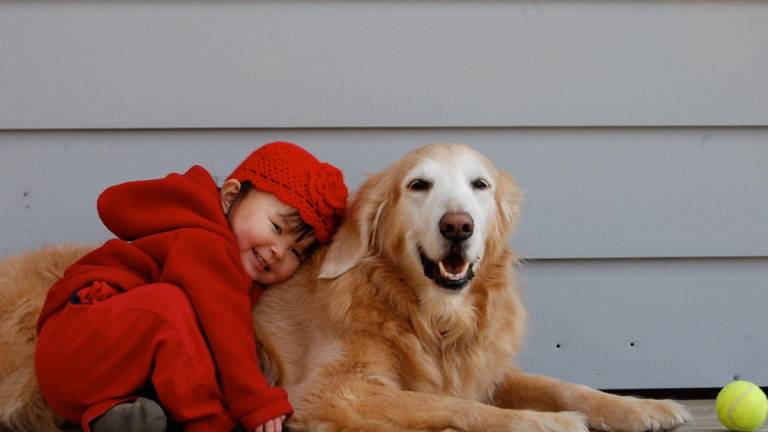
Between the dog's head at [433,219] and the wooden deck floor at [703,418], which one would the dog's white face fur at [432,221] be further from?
the wooden deck floor at [703,418]

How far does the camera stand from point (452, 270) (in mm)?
2848

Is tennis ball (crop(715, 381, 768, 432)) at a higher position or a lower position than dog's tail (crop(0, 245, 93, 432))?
higher

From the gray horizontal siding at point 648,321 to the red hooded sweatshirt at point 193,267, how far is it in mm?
1329

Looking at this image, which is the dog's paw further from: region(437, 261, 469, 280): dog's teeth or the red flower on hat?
the red flower on hat

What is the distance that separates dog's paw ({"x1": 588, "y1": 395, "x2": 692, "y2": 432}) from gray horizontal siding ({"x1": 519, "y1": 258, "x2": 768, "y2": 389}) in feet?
2.73

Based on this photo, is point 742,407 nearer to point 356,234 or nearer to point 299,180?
point 356,234

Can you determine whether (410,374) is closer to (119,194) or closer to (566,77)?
(119,194)

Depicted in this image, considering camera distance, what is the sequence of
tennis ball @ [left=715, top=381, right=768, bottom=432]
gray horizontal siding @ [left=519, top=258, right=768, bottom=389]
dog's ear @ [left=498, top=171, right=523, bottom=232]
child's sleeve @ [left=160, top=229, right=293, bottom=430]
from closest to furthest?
1. child's sleeve @ [left=160, top=229, right=293, bottom=430]
2. tennis ball @ [left=715, top=381, right=768, bottom=432]
3. dog's ear @ [left=498, top=171, right=523, bottom=232]
4. gray horizontal siding @ [left=519, top=258, right=768, bottom=389]

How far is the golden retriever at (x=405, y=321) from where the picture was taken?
275 centimetres

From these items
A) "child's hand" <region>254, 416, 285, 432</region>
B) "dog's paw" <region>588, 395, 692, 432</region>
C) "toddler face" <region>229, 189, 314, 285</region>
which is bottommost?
"child's hand" <region>254, 416, 285, 432</region>

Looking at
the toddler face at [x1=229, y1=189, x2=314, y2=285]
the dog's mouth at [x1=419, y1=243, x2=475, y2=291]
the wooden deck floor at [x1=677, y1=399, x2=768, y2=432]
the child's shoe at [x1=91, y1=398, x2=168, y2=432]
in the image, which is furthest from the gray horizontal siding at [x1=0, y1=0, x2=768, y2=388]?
the child's shoe at [x1=91, y1=398, x2=168, y2=432]

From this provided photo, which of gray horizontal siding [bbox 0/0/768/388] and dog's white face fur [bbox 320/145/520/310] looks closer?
dog's white face fur [bbox 320/145/520/310]

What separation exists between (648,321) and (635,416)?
0.98 m

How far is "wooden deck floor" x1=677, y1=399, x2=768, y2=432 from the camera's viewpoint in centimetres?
286
